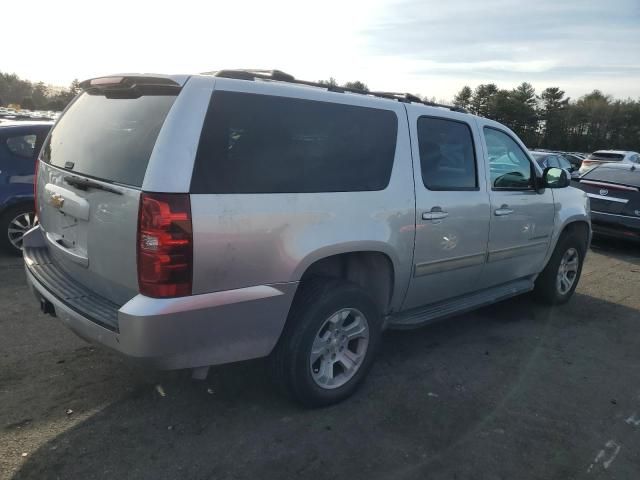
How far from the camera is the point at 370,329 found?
3381 mm

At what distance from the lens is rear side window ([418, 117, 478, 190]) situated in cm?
371

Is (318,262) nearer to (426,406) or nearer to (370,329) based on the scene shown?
(370,329)

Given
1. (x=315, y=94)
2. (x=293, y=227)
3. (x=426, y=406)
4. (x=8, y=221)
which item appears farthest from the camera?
(x=8, y=221)

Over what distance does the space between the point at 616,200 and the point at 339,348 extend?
280 inches

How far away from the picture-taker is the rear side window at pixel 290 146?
2566 millimetres

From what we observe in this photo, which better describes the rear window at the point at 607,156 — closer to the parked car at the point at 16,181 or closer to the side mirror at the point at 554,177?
the side mirror at the point at 554,177

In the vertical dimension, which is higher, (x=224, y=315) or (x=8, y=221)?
(x=224, y=315)

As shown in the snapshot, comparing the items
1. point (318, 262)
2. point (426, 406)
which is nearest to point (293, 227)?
point (318, 262)

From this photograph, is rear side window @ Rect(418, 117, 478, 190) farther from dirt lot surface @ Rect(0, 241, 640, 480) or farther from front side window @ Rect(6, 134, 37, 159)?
front side window @ Rect(6, 134, 37, 159)

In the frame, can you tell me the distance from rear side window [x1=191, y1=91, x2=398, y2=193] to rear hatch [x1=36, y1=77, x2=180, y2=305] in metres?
0.28

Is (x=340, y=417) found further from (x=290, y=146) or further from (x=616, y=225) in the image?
(x=616, y=225)

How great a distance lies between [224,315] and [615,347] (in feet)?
12.1

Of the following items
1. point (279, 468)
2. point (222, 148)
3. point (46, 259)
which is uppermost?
point (222, 148)

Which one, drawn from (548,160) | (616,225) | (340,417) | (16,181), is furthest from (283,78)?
(548,160)
